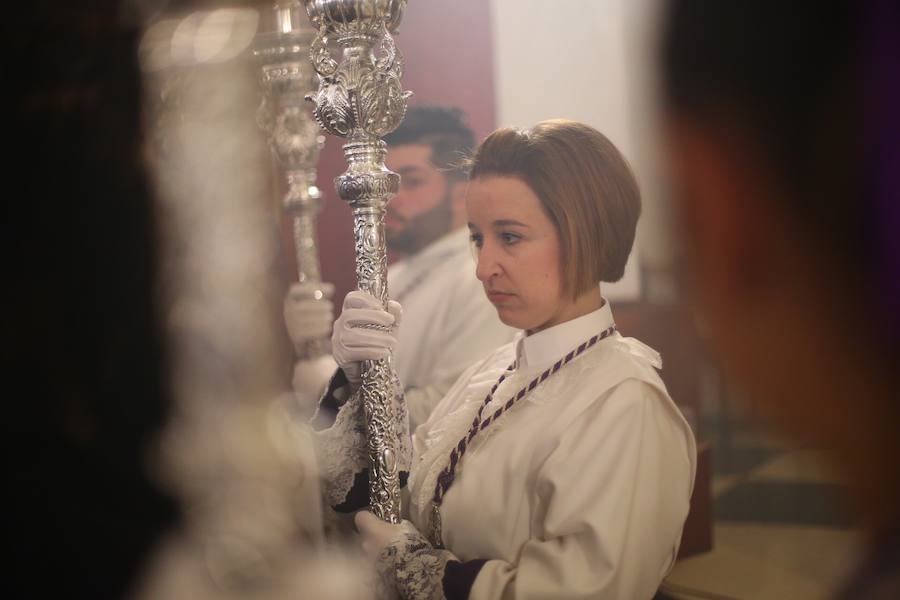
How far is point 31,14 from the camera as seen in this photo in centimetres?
203

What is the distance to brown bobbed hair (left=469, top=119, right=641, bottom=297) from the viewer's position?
204cm

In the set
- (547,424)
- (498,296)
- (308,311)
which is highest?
(498,296)

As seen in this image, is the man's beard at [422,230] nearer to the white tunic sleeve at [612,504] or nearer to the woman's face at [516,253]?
the woman's face at [516,253]

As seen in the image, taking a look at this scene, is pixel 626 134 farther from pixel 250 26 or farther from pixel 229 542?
pixel 229 542

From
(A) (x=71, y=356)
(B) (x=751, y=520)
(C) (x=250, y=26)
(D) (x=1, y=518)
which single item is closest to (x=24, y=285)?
(A) (x=71, y=356)

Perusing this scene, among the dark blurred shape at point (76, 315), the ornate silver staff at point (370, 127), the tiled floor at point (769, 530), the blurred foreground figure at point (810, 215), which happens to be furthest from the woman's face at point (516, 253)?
the dark blurred shape at point (76, 315)

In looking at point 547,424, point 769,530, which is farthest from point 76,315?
point 769,530

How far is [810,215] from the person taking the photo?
6.01 feet

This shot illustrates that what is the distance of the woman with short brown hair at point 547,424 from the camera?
1946mm

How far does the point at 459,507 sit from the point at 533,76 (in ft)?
3.11

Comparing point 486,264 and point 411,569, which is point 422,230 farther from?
point 411,569

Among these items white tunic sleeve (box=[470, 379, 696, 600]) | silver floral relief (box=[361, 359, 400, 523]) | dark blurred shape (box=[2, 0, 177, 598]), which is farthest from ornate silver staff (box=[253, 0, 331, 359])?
white tunic sleeve (box=[470, 379, 696, 600])

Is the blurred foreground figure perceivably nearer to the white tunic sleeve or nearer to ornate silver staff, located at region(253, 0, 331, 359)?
the white tunic sleeve

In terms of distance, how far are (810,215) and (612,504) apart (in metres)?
0.66
